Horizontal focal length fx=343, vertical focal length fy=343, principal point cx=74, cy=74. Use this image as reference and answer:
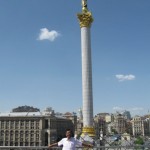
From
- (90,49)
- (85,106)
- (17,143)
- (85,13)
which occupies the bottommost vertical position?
(17,143)

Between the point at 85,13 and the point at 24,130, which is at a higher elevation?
the point at 85,13

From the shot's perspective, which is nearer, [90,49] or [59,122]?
[90,49]

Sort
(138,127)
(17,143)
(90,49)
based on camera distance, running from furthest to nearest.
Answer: (138,127) < (17,143) < (90,49)

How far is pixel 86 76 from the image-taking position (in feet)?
105

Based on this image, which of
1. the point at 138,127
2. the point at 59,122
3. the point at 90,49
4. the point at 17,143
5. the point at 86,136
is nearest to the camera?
the point at 86,136

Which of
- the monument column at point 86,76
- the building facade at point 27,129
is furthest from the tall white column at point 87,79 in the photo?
the building facade at point 27,129

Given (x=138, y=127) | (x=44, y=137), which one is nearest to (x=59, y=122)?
(x=44, y=137)

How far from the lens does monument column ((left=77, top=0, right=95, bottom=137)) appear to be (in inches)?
1241

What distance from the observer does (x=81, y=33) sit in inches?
1309

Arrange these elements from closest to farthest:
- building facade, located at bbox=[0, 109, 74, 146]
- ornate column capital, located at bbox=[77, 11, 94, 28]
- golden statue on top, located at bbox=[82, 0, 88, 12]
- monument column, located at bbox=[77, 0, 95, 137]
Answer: monument column, located at bbox=[77, 0, 95, 137] < ornate column capital, located at bbox=[77, 11, 94, 28] < golden statue on top, located at bbox=[82, 0, 88, 12] < building facade, located at bbox=[0, 109, 74, 146]

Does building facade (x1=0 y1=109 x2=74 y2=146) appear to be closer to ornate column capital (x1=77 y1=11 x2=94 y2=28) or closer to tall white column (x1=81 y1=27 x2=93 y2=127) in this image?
tall white column (x1=81 y1=27 x2=93 y2=127)

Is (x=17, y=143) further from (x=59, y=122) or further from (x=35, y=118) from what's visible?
(x=59, y=122)

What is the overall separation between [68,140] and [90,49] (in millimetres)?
23171

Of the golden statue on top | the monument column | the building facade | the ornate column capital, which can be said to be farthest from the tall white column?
the building facade
